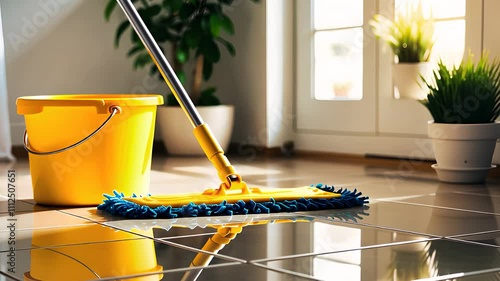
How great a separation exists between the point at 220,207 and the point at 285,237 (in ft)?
1.01

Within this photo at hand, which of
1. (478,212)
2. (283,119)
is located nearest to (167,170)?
(283,119)

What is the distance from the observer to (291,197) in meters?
1.74

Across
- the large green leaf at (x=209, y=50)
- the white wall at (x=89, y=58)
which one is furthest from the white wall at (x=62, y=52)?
the large green leaf at (x=209, y=50)

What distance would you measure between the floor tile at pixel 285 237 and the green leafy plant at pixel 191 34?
1870 millimetres

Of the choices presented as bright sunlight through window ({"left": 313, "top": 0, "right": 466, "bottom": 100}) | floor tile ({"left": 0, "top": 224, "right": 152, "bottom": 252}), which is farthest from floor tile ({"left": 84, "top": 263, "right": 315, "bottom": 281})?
bright sunlight through window ({"left": 313, "top": 0, "right": 466, "bottom": 100})

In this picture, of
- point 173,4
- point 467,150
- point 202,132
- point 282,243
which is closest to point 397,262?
point 282,243

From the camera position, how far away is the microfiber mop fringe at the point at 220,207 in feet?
5.29

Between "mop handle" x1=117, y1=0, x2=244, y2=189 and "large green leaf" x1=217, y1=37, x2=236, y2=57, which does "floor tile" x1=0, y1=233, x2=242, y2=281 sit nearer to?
"mop handle" x1=117, y1=0, x2=244, y2=189

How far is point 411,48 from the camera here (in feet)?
8.81

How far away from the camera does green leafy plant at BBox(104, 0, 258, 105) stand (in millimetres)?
3316

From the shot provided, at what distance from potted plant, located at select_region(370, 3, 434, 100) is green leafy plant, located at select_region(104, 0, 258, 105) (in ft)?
2.71

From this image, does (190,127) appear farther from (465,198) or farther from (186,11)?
(465,198)

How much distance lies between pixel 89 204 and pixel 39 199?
4.8 inches

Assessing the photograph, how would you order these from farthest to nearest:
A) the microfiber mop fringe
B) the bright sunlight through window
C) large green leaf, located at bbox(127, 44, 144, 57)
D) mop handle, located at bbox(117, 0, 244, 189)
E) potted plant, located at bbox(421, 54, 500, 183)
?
1. large green leaf, located at bbox(127, 44, 144, 57)
2. the bright sunlight through window
3. potted plant, located at bbox(421, 54, 500, 183)
4. mop handle, located at bbox(117, 0, 244, 189)
5. the microfiber mop fringe
